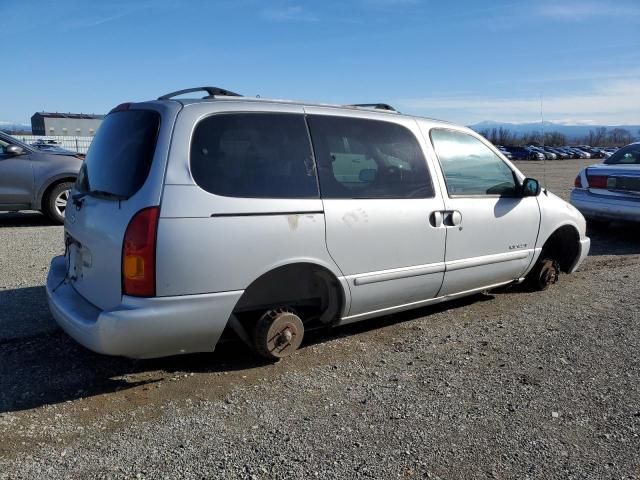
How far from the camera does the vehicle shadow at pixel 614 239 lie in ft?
26.2

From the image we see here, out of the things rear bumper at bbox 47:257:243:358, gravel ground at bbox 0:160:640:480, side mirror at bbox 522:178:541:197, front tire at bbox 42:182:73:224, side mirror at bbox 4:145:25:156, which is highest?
side mirror at bbox 4:145:25:156

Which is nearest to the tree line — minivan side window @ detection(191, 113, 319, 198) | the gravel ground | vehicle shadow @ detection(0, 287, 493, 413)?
the gravel ground

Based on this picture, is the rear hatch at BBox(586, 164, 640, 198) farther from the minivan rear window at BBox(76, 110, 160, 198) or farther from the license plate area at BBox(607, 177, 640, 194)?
the minivan rear window at BBox(76, 110, 160, 198)

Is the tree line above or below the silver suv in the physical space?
above

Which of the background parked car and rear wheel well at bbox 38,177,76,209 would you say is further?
rear wheel well at bbox 38,177,76,209

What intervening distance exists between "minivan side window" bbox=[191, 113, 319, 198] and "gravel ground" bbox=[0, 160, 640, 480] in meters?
1.24

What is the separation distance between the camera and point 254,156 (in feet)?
11.9

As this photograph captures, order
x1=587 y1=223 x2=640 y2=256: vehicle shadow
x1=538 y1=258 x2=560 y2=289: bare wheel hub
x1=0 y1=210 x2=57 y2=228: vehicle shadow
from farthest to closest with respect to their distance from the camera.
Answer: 1. x1=0 y1=210 x2=57 y2=228: vehicle shadow
2. x1=587 y1=223 x2=640 y2=256: vehicle shadow
3. x1=538 y1=258 x2=560 y2=289: bare wheel hub

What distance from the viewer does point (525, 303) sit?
5.44 meters

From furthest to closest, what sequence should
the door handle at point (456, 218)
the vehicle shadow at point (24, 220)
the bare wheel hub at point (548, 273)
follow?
the vehicle shadow at point (24, 220), the bare wheel hub at point (548, 273), the door handle at point (456, 218)

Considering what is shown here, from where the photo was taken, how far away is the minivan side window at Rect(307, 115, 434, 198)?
3.95m

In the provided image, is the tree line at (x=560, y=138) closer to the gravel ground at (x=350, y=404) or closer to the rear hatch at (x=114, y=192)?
the gravel ground at (x=350, y=404)

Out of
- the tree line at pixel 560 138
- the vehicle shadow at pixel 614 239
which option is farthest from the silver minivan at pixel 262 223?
the tree line at pixel 560 138

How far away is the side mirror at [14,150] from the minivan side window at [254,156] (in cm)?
714
